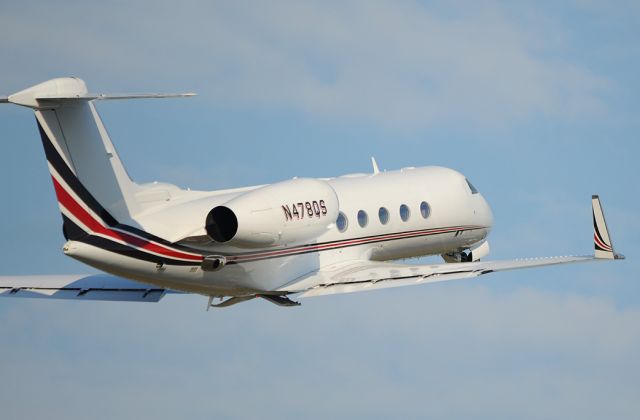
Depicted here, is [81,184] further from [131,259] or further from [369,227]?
[369,227]

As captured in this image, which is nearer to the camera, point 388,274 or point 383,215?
point 388,274

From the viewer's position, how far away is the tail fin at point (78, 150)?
101ft

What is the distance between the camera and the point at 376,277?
3547 cm

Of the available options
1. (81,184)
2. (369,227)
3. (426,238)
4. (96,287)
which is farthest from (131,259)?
(426,238)

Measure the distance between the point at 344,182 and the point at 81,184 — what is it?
8826mm

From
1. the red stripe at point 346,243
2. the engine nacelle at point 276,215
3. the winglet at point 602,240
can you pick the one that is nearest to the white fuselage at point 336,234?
the red stripe at point 346,243

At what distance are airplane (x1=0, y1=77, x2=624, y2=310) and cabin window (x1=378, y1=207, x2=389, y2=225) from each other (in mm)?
40

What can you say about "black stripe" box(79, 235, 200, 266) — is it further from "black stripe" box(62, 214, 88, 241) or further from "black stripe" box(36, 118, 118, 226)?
"black stripe" box(36, 118, 118, 226)

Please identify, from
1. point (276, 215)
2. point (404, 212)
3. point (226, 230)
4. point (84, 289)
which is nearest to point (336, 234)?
point (404, 212)

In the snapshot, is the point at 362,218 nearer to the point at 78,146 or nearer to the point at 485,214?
the point at 485,214

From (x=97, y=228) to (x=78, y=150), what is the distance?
167cm

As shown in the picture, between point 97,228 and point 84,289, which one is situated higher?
point 97,228

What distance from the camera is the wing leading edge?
110 ft

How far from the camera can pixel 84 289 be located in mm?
36781
